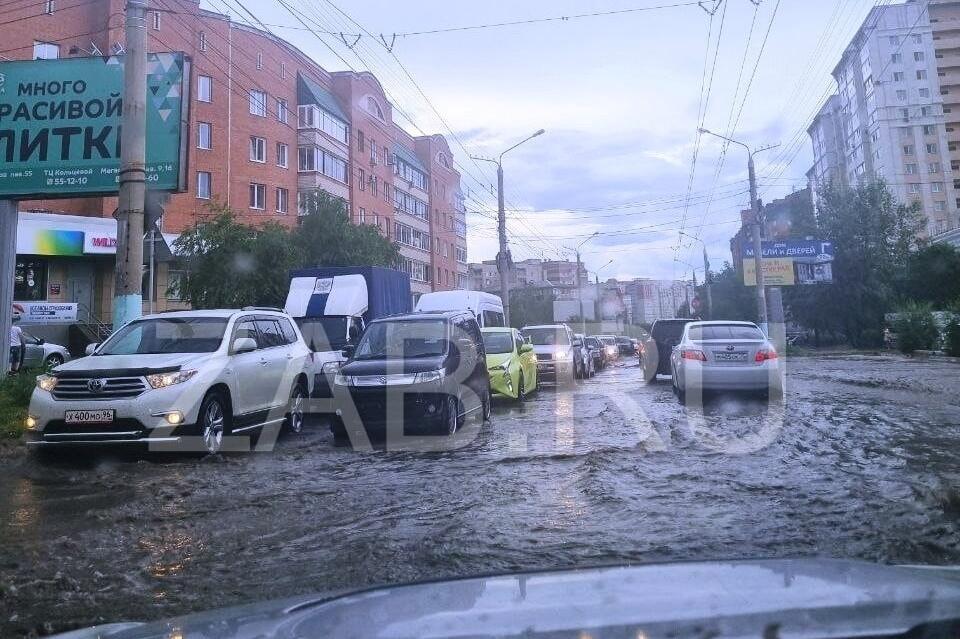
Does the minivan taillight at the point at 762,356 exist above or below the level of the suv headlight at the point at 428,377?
above

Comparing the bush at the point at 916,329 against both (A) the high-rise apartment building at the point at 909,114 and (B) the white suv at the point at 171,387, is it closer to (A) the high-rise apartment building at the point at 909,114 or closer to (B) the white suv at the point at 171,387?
(B) the white suv at the point at 171,387

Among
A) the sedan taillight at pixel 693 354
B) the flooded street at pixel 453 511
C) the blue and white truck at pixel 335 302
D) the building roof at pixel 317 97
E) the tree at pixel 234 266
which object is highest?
the building roof at pixel 317 97

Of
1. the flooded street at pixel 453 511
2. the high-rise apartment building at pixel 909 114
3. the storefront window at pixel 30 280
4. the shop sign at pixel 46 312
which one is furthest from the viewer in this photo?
the high-rise apartment building at pixel 909 114

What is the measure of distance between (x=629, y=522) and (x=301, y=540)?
7.43ft

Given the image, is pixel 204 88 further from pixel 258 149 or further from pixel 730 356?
pixel 730 356

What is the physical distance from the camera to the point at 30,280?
28.4 metres

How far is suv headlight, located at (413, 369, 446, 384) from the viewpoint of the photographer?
9211 millimetres

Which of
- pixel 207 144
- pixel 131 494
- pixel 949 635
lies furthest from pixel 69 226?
pixel 949 635

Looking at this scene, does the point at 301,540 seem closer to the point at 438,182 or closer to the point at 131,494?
the point at 131,494

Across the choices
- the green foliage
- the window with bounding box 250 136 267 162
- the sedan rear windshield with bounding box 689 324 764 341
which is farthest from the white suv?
the window with bounding box 250 136 267 162

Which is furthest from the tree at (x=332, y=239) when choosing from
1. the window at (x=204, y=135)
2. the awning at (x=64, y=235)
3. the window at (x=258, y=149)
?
the window at (x=258, y=149)

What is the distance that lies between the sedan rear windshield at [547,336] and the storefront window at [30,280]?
803 inches

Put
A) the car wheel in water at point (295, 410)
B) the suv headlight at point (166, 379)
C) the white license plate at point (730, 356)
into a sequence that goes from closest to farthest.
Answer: the suv headlight at point (166, 379) < the car wheel in water at point (295, 410) < the white license plate at point (730, 356)

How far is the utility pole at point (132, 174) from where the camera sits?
402 inches
